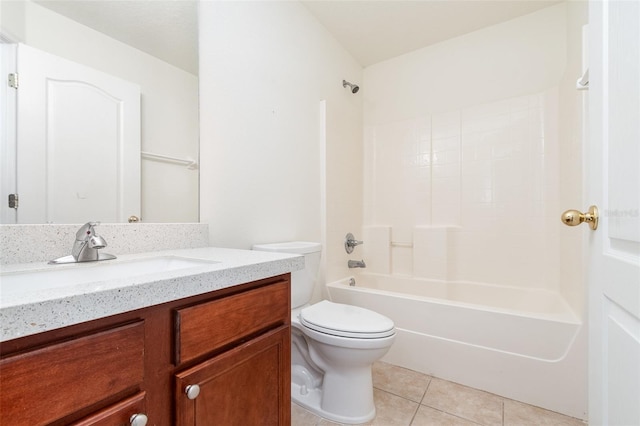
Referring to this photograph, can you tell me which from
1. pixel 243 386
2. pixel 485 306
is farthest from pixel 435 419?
pixel 243 386

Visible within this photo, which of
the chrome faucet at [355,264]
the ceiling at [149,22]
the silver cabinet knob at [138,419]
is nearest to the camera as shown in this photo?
the silver cabinet knob at [138,419]

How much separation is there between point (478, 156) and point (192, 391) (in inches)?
94.6

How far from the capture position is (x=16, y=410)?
410mm

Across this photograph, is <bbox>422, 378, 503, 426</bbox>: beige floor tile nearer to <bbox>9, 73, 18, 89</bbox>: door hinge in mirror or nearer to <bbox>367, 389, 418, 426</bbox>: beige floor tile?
<bbox>367, 389, 418, 426</bbox>: beige floor tile

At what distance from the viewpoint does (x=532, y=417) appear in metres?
1.39

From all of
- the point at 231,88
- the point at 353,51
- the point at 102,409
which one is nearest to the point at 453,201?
the point at 353,51

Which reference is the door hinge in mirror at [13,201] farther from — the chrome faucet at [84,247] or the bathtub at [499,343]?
the bathtub at [499,343]

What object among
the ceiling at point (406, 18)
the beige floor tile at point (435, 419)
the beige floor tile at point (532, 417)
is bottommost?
the beige floor tile at point (532, 417)

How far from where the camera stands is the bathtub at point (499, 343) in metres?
1.41

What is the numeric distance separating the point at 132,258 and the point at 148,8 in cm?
106

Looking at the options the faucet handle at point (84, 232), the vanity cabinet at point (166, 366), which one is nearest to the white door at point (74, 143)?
the faucet handle at point (84, 232)

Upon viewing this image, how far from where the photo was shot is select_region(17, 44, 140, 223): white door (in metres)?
0.89

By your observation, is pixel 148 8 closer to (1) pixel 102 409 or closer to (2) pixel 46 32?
(2) pixel 46 32

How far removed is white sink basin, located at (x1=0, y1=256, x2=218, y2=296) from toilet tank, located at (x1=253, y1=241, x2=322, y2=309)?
2.01ft
